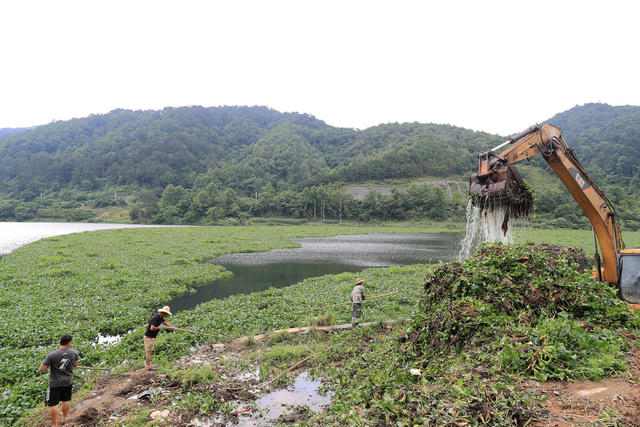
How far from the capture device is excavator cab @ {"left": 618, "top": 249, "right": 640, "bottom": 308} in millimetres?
8734

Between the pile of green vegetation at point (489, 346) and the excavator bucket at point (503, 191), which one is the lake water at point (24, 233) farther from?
the excavator bucket at point (503, 191)

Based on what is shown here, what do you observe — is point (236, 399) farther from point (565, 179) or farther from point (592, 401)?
point (565, 179)

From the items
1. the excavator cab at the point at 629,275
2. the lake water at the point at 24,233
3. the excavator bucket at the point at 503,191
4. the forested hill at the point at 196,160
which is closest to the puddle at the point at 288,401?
the excavator bucket at the point at 503,191

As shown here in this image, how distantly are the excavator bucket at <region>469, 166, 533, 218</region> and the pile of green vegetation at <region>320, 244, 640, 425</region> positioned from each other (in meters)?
1.70

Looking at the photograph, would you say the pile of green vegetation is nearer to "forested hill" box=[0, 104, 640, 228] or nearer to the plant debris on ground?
the plant debris on ground

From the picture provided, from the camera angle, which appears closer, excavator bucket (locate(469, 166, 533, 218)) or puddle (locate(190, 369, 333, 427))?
puddle (locate(190, 369, 333, 427))

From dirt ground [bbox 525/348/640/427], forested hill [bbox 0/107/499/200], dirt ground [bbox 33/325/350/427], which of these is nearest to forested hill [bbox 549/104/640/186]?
forested hill [bbox 0/107/499/200]

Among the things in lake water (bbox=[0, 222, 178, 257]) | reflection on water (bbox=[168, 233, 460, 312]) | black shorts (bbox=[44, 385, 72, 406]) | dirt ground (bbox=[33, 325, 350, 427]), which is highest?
black shorts (bbox=[44, 385, 72, 406])

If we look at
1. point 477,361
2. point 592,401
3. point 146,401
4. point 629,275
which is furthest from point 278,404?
point 629,275

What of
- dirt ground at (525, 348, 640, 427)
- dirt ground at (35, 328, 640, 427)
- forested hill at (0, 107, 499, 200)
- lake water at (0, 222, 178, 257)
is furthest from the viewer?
forested hill at (0, 107, 499, 200)

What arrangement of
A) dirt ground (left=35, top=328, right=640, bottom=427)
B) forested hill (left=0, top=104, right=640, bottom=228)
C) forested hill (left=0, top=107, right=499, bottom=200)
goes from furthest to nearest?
forested hill (left=0, top=107, right=499, bottom=200), forested hill (left=0, top=104, right=640, bottom=228), dirt ground (left=35, top=328, right=640, bottom=427)

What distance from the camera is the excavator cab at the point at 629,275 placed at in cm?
873

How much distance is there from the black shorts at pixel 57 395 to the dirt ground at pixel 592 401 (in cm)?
900

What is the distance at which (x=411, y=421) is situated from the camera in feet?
15.8
